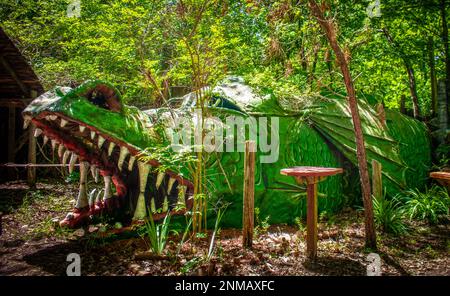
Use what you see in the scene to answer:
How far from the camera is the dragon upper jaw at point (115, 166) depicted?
11.4ft

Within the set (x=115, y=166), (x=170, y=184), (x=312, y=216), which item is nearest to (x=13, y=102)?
(x=115, y=166)

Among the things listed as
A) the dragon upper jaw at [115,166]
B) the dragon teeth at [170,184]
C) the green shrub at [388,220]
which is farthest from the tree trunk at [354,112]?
the dragon teeth at [170,184]

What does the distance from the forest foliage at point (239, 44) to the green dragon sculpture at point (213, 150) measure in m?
0.41

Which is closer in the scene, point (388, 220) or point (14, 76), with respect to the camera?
point (388, 220)

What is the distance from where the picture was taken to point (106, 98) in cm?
369

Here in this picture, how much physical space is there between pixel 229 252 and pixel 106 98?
2.15 m

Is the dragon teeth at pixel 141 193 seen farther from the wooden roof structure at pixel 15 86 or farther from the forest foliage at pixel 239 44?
the wooden roof structure at pixel 15 86

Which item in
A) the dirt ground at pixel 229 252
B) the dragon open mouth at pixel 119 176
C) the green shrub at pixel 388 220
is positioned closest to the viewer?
the dirt ground at pixel 229 252

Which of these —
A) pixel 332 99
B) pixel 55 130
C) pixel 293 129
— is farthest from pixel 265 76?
pixel 55 130

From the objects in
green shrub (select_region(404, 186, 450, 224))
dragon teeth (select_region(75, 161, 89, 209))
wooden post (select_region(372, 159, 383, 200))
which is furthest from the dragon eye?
green shrub (select_region(404, 186, 450, 224))

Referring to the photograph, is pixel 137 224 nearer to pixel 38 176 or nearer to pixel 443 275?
pixel 443 275

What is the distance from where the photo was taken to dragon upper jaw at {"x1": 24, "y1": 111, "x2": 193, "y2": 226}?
3467mm

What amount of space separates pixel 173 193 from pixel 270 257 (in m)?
1.34

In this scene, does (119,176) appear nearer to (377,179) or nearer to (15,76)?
(377,179)
